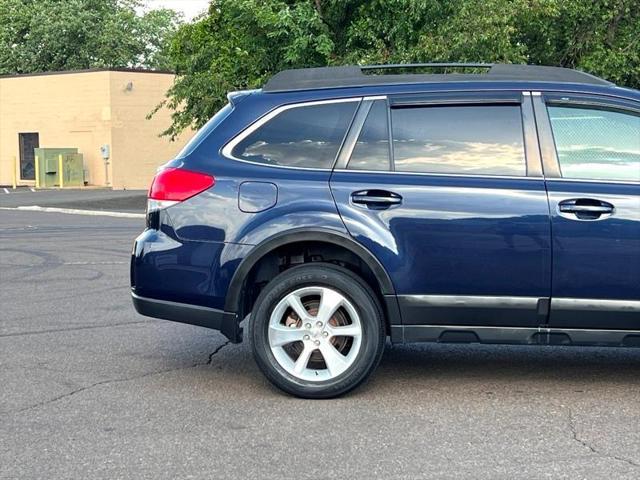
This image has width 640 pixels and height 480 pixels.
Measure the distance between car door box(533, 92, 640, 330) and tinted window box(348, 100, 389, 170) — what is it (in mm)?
910

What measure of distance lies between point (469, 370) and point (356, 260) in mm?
1222

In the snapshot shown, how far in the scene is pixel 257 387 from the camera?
5.97 m

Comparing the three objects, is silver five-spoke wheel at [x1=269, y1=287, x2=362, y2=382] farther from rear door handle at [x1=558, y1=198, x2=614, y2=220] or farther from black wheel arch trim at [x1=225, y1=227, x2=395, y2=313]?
rear door handle at [x1=558, y1=198, x2=614, y2=220]

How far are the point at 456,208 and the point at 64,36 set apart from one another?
182 ft

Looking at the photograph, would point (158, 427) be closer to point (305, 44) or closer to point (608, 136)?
point (608, 136)

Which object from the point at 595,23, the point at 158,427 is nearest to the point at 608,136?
the point at 158,427

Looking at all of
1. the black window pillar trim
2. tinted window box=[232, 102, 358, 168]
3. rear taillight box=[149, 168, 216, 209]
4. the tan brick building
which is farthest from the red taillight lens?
the tan brick building

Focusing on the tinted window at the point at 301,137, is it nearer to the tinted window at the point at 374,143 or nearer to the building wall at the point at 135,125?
the tinted window at the point at 374,143

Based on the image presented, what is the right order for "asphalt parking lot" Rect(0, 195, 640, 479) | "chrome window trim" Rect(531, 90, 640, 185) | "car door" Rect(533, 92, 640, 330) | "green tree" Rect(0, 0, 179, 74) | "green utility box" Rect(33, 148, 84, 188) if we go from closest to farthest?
1. "asphalt parking lot" Rect(0, 195, 640, 479)
2. "car door" Rect(533, 92, 640, 330)
3. "chrome window trim" Rect(531, 90, 640, 185)
4. "green utility box" Rect(33, 148, 84, 188)
5. "green tree" Rect(0, 0, 179, 74)

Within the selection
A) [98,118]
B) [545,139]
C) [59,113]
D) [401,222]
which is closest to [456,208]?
[401,222]

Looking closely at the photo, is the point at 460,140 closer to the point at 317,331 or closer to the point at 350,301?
the point at 350,301

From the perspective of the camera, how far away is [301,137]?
583cm

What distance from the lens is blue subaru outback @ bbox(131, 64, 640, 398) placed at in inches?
217

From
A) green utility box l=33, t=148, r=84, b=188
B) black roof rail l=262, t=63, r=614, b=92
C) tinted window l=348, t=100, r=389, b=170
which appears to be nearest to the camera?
tinted window l=348, t=100, r=389, b=170
